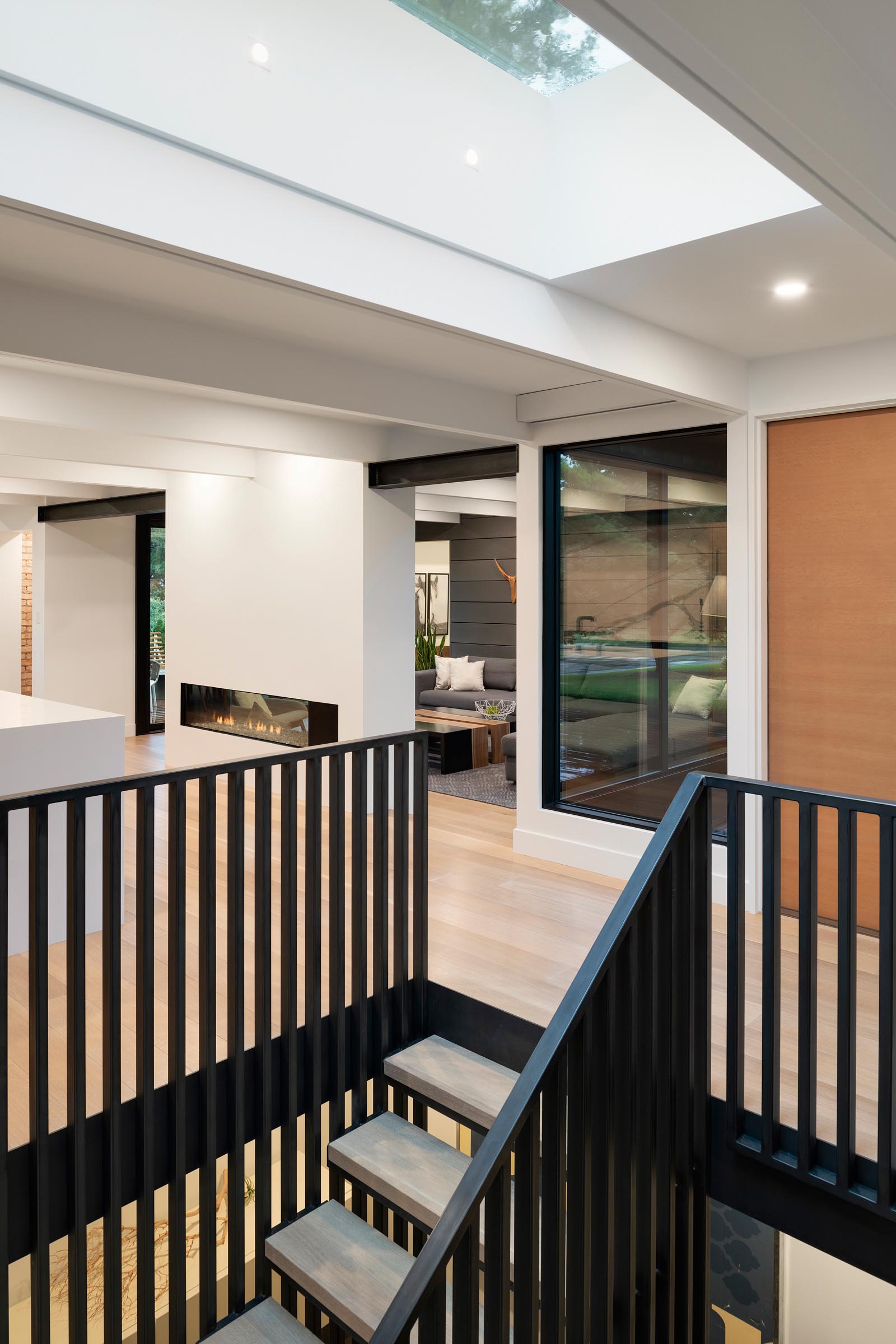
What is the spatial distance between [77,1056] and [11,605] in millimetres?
8337

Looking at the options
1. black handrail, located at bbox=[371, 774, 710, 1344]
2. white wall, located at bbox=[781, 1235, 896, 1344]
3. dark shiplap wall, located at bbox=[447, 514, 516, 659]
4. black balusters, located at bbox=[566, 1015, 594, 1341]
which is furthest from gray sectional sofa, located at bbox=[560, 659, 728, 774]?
dark shiplap wall, located at bbox=[447, 514, 516, 659]

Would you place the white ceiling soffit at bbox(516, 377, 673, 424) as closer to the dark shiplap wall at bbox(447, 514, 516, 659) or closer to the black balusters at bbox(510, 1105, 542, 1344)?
the black balusters at bbox(510, 1105, 542, 1344)

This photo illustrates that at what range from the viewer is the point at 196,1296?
4.55 metres

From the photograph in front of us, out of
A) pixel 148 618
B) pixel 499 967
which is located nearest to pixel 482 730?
pixel 148 618

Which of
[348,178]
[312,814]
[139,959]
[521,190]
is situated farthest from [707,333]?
[139,959]

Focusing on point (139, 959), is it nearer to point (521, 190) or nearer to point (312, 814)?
point (312, 814)

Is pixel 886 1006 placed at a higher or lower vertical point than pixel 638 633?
lower

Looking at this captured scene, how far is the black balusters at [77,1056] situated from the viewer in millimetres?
2244

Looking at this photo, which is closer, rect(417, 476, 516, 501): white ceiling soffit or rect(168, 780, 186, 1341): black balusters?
rect(168, 780, 186, 1341): black balusters

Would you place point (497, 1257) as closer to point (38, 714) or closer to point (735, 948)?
point (735, 948)

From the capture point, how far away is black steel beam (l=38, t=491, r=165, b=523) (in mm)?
7445

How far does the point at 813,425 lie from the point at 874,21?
2.98m

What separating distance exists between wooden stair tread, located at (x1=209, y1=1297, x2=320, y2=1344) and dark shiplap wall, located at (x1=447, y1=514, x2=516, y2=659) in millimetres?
7229

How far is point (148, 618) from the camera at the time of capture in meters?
9.89
